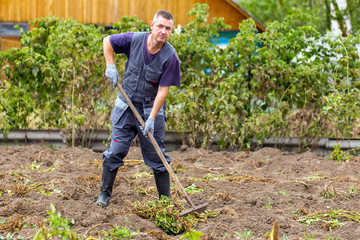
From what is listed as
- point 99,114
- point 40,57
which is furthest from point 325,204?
point 40,57

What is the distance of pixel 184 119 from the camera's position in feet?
24.0

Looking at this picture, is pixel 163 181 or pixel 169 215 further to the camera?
pixel 163 181

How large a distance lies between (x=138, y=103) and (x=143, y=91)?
0.13 m

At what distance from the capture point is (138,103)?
4.68 metres

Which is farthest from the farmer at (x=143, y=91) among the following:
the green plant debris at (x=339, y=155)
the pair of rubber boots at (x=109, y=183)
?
the green plant debris at (x=339, y=155)

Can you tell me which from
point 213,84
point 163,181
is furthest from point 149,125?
point 213,84

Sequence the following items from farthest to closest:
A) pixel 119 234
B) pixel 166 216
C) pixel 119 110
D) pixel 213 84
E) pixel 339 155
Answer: pixel 213 84
pixel 339 155
pixel 119 110
pixel 166 216
pixel 119 234

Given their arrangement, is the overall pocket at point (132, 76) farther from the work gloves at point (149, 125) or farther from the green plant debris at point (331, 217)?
the green plant debris at point (331, 217)

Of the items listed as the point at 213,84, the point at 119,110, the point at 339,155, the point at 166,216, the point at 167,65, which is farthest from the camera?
the point at 213,84

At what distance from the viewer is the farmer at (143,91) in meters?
4.55

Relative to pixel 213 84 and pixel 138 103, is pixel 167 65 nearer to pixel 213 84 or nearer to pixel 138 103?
pixel 138 103

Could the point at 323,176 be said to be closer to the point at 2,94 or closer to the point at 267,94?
the point at 267,94

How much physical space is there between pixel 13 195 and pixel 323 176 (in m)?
3.47

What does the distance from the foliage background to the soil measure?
44cm
